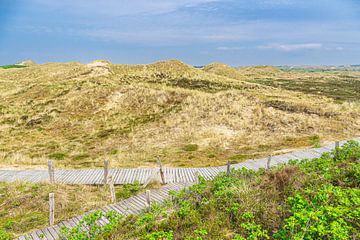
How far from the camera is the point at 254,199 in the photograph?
8.38 m

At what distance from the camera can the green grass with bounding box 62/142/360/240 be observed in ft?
20.2

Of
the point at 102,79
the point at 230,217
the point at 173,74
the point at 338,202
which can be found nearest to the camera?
the point at 338,202

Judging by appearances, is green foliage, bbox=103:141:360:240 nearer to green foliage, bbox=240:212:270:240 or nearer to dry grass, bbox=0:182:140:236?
green foliage, bbox=240:212:270:240

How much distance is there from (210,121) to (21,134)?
23.1 meters

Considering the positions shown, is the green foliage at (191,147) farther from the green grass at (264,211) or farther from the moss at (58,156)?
the green grass at (264,211)

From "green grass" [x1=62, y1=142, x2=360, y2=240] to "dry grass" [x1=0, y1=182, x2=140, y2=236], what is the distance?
3.60 meters

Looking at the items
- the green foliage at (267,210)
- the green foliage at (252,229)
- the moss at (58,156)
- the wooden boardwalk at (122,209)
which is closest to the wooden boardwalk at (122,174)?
the wooden boardwalk at (122,209)

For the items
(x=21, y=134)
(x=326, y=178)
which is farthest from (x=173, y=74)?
(x=326, y=178)

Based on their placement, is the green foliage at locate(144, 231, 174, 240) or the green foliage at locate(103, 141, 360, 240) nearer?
the green foliage at locate(103, 141, 360, 240)

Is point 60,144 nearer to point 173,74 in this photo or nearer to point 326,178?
point 326,178

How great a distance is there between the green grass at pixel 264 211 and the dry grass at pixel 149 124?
10.6m

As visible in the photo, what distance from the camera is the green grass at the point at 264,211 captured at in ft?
20.2

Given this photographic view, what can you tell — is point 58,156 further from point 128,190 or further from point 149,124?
point 128,190

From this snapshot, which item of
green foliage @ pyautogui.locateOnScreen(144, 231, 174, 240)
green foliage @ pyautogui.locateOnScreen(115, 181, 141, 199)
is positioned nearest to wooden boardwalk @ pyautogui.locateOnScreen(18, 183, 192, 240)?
green foliage @ pyautogui.locateOnScreen(115, 181, 141, 199)
